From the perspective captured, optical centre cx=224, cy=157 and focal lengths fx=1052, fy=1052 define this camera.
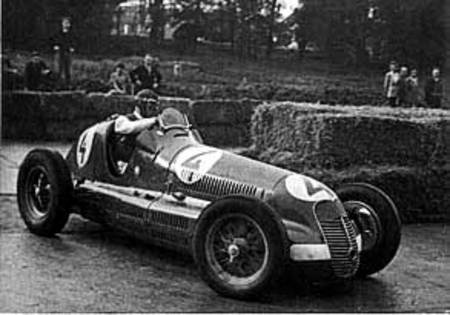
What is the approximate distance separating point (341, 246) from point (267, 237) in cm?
38

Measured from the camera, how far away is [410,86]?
5398 mm

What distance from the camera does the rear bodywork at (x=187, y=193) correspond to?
4.22 metres

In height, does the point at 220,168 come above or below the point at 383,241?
above

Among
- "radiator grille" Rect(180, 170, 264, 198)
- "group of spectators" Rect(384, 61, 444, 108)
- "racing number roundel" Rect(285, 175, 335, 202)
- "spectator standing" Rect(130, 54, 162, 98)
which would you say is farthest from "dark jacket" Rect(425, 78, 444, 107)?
"spectator standing" Rect(130, 54, 162, 98)

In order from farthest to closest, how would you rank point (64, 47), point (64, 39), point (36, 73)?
point (36, 73), point (64, 47), point (64, 39)

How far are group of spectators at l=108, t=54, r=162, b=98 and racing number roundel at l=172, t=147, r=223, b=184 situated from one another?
3.64ft

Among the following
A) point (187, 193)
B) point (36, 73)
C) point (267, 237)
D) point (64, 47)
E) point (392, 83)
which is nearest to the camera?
point (267, 237)

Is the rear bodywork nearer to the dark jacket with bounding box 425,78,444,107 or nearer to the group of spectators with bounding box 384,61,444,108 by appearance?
the group of spectators with bounding box 384,61,444,108

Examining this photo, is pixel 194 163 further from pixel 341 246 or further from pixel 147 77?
pixel 147 77

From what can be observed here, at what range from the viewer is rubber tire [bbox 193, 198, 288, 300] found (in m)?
4.02

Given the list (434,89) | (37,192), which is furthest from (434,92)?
→ (37,192)

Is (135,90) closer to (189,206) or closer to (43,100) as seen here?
(43,100)

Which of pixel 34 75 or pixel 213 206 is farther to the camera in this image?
pixel 34 75

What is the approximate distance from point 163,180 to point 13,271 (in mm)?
800
